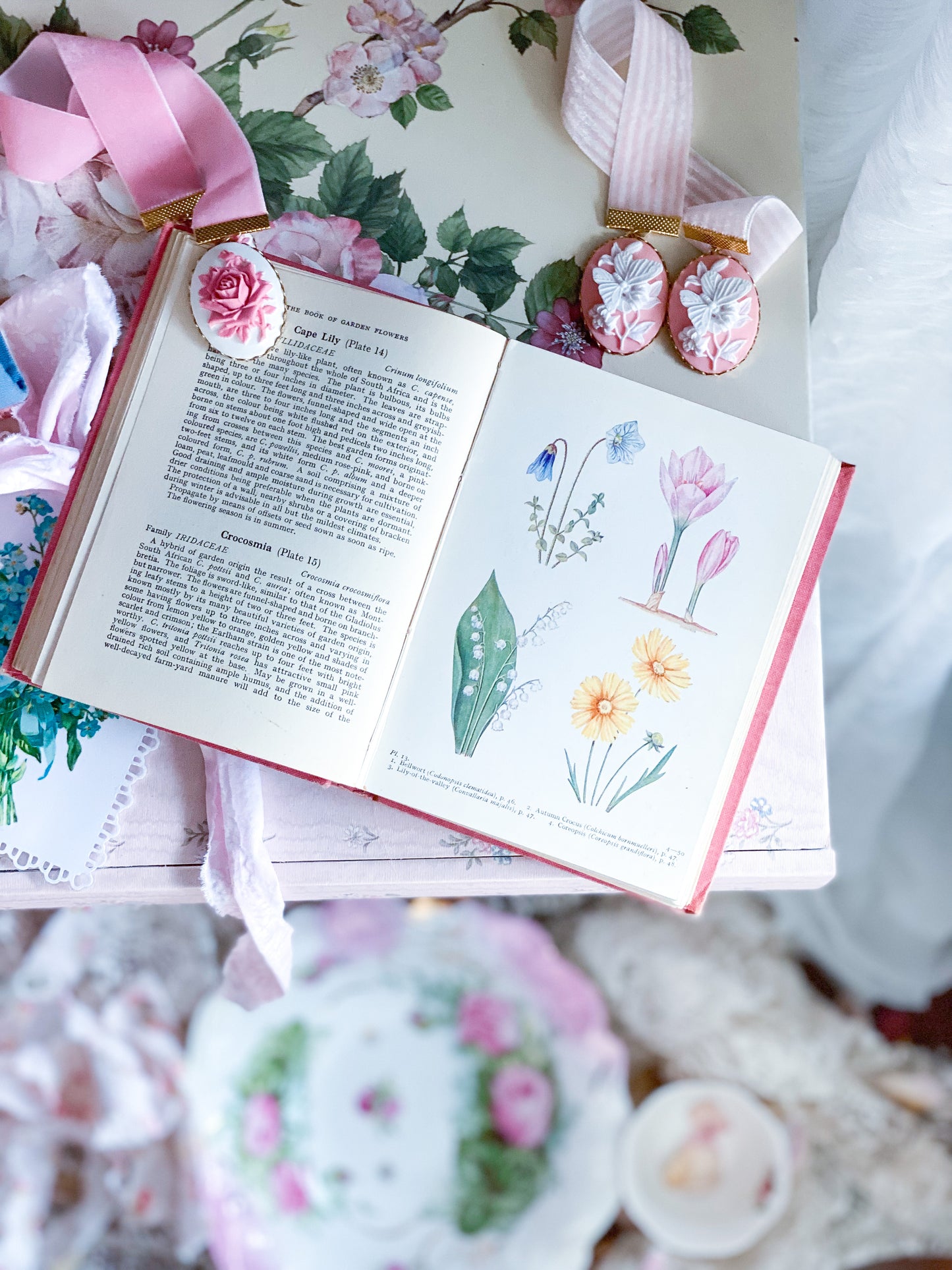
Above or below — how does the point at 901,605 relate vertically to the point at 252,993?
above

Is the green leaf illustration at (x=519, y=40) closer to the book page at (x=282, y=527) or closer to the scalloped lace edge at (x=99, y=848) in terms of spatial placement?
the book page at (x=282, y=527)

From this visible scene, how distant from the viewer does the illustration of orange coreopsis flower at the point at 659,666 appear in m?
0.59

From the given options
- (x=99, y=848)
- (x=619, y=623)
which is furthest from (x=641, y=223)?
(x=99, y=848)

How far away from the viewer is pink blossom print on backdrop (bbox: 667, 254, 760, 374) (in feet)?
1.95

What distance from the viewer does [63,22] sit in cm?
63

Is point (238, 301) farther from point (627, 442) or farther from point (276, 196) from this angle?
point (627, 442)

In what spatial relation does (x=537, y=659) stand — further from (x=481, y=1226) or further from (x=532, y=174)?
(x=481, y=1226)

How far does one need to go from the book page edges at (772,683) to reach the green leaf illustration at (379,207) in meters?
0.32

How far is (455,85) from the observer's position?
0.65 meters

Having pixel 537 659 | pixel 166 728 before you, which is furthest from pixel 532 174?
pixel 166 728

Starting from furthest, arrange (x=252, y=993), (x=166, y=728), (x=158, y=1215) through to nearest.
A: 1. (x=158, y=1215)
2. (x=252, y=993)
3. (x=166, y=728)

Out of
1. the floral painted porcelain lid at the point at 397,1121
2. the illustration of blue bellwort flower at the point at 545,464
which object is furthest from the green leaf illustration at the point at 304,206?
the floral painted porcelain lid at the point at 397,1121

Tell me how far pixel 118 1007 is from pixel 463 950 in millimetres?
364

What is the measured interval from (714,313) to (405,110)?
0.24m
